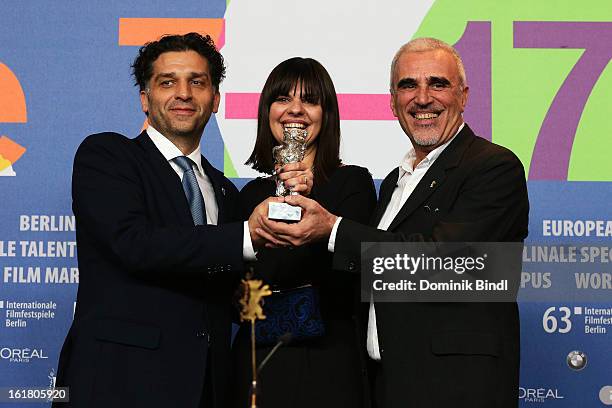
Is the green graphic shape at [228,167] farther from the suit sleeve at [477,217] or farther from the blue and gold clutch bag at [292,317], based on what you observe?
the suit sleeve at [477,217]

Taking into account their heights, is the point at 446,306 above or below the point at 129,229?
below

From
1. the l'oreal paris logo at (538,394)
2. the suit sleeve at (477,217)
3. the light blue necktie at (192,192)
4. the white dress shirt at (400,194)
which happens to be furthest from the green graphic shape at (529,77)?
the light blue necktie at (192,192)

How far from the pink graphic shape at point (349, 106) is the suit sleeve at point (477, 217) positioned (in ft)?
4.29

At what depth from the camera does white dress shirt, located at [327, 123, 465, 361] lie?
9.46ft

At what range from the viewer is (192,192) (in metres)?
2.94

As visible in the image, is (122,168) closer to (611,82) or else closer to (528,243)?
(528,243)

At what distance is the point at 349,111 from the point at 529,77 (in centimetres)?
83

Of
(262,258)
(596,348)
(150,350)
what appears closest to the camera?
(150,350)

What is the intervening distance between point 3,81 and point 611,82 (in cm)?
280

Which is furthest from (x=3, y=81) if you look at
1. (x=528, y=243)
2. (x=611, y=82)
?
(x=611, y=82)

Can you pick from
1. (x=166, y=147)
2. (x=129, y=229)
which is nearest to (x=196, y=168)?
(x=166, y=147)

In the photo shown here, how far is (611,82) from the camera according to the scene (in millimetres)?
4117

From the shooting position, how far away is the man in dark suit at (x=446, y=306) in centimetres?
268

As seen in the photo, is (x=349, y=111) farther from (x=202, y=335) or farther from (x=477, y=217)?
(x=202, y=335)
